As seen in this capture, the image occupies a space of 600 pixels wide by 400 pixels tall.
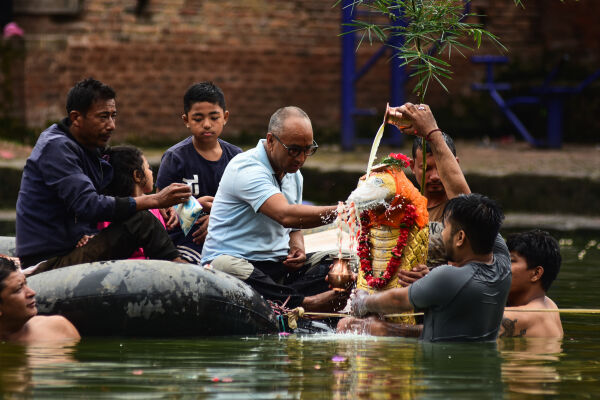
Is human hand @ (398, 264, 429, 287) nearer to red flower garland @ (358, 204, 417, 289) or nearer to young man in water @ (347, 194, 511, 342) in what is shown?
red flower garland @ (358, 204, 417, 289)

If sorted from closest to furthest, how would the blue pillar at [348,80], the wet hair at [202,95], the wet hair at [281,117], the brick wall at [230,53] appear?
1. the wet hair at [281,117]
2. the wet hair at [202,95]
3. the blue pillar at [348,80]
4. the brick wall at [230,53]

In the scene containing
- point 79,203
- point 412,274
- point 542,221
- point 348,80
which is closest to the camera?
point 412,274

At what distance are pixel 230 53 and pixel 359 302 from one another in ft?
36.5

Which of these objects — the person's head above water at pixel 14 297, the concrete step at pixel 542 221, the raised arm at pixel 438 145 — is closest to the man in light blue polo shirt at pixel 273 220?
the raised arm at pixel 438 145

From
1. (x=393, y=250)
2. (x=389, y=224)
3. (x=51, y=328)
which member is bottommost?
(x=51, y=328)

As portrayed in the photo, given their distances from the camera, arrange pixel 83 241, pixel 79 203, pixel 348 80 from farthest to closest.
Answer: pixel 348 80, pixel 83 241, pixel 79 203

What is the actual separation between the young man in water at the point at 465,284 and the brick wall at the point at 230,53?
11278 millimetres

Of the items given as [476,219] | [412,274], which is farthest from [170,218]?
[476,219]

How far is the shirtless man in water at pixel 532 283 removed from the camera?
6957 mm

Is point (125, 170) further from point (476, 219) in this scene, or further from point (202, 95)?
point (476, 219)

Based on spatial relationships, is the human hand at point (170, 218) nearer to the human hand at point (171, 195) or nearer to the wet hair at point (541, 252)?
the human hand at point (171, 195)

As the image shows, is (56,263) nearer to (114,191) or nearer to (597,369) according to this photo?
(114,191)

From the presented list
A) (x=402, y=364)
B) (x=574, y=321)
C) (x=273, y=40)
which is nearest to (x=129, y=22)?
(x=273, y=40)

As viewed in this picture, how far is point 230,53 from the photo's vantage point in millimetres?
17344
